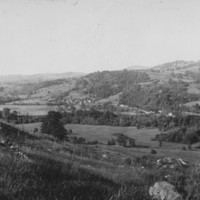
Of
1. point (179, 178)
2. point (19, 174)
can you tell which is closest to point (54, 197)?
point (19, 174)

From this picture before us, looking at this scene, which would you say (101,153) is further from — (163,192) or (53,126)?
(53,126)

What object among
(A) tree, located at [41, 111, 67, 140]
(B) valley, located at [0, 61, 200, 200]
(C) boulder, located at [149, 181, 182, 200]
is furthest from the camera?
(A) tree, located at [41, 111, 67, 140]

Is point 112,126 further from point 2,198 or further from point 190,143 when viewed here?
point 2,198

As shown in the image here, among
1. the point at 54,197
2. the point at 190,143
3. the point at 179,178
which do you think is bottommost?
the point at 190,143

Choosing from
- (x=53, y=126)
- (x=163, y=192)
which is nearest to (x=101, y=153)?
(x=163, y=192)

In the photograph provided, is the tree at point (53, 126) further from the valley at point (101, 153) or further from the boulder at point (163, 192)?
the boulder at point (163, 192)

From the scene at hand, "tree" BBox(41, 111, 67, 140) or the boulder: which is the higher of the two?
the boulder

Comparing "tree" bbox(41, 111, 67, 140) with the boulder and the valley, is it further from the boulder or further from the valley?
the boulder

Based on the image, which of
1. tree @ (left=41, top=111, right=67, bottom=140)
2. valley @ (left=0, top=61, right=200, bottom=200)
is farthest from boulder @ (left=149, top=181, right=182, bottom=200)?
tree @ (left=41, top=111, right=67, bottom=140)

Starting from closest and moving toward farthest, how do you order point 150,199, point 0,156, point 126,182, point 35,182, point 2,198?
point 2,198 < point 35,182 < point 150,199 < point 0,156 < point 126,182
